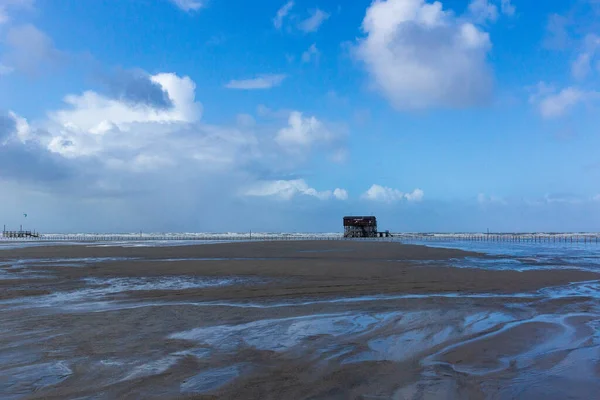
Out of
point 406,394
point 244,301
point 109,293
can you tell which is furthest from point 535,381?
point 109,293

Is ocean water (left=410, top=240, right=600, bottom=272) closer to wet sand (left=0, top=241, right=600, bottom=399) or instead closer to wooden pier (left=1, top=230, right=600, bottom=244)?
wet sand (left=0, top=241, right=600, bottom=399)

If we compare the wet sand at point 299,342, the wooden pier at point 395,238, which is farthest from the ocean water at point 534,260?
the wooden pier at point 395,238

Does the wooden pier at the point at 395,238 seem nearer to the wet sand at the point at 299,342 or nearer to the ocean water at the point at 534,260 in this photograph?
the ocean water at the point at 534,260

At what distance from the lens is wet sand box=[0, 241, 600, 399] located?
6.15 meters

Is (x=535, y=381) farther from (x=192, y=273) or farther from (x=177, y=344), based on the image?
(x=192, y=273)

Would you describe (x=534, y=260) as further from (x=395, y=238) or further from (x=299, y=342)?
(x=395, y=238)

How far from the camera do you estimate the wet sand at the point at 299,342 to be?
615 centimetres

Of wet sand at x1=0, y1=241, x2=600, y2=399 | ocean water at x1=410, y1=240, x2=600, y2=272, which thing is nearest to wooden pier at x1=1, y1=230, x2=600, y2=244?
ocean water at x1=410, y1=240, x2=600, y2=272

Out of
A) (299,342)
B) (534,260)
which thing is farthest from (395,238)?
(299,342)

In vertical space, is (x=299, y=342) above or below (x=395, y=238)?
above

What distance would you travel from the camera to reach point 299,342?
28.5 feet

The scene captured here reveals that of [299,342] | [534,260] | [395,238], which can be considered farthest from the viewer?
[395,238]

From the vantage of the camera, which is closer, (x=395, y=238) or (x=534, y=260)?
(x=534, y=260)

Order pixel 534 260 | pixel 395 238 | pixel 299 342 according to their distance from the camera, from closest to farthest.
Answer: pixel 299 342, pixel 534 260, pixel 395 238
